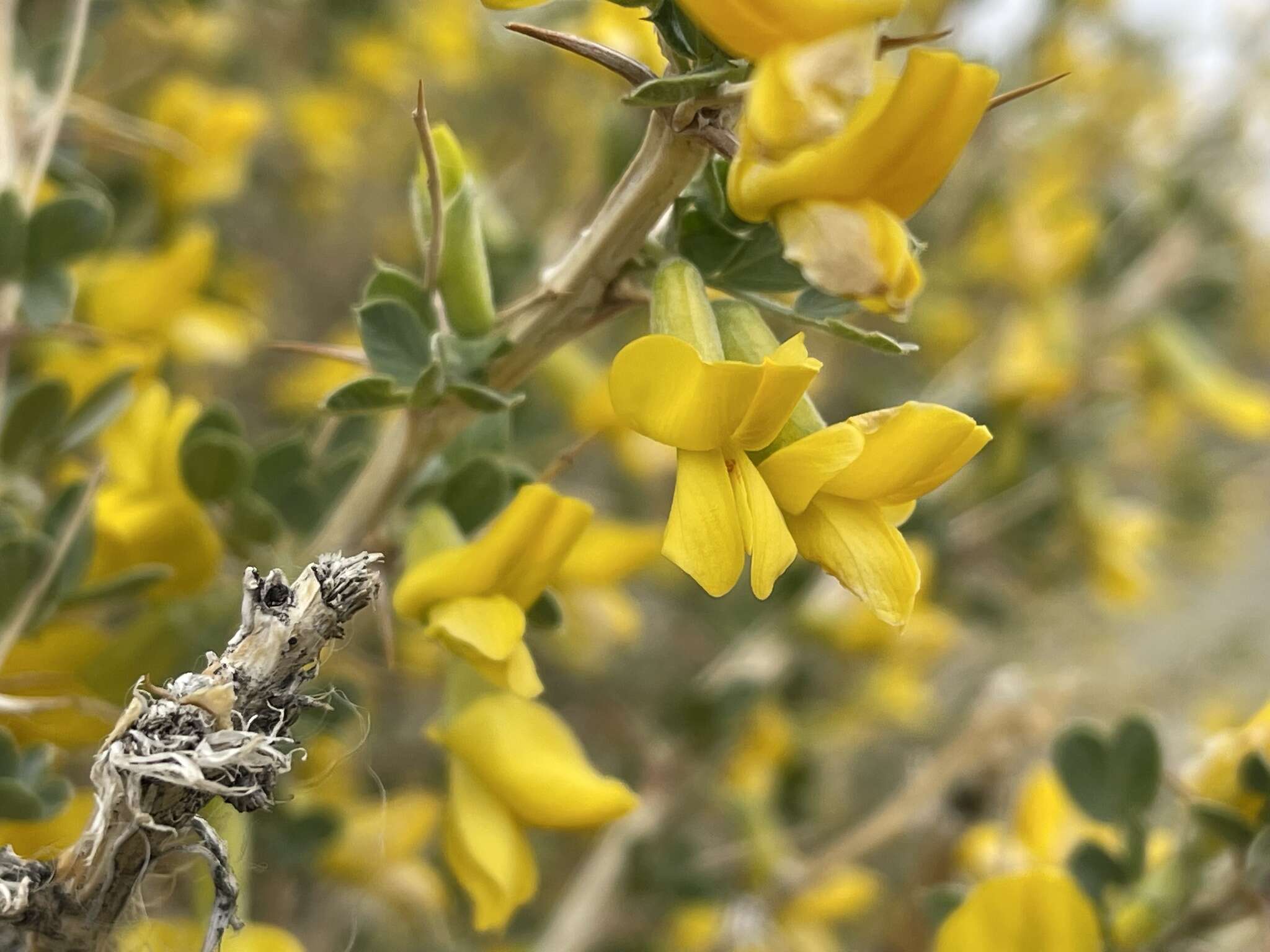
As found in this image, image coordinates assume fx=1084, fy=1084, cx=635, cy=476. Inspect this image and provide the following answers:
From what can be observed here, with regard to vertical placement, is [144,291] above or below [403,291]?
below

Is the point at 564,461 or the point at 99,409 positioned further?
the point at 99,409

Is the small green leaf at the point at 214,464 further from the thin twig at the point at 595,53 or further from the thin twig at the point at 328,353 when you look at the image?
the thin twig at the point at 595,53

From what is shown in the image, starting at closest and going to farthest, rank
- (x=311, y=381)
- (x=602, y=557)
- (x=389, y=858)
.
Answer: (x=602, y=557) < (x=389, y=858) < (x=311, y=381)

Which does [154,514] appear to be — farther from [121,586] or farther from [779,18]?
[779,18]

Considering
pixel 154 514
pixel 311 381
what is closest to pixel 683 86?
pixel 154 514

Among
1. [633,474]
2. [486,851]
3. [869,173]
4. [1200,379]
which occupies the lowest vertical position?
[633,474]

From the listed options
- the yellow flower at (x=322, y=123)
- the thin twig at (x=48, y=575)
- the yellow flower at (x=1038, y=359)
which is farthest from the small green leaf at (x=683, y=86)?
the yellow flower at (x=322, y=123)

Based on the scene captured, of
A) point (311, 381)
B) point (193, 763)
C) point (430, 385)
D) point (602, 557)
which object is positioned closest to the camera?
point (193, 763)
